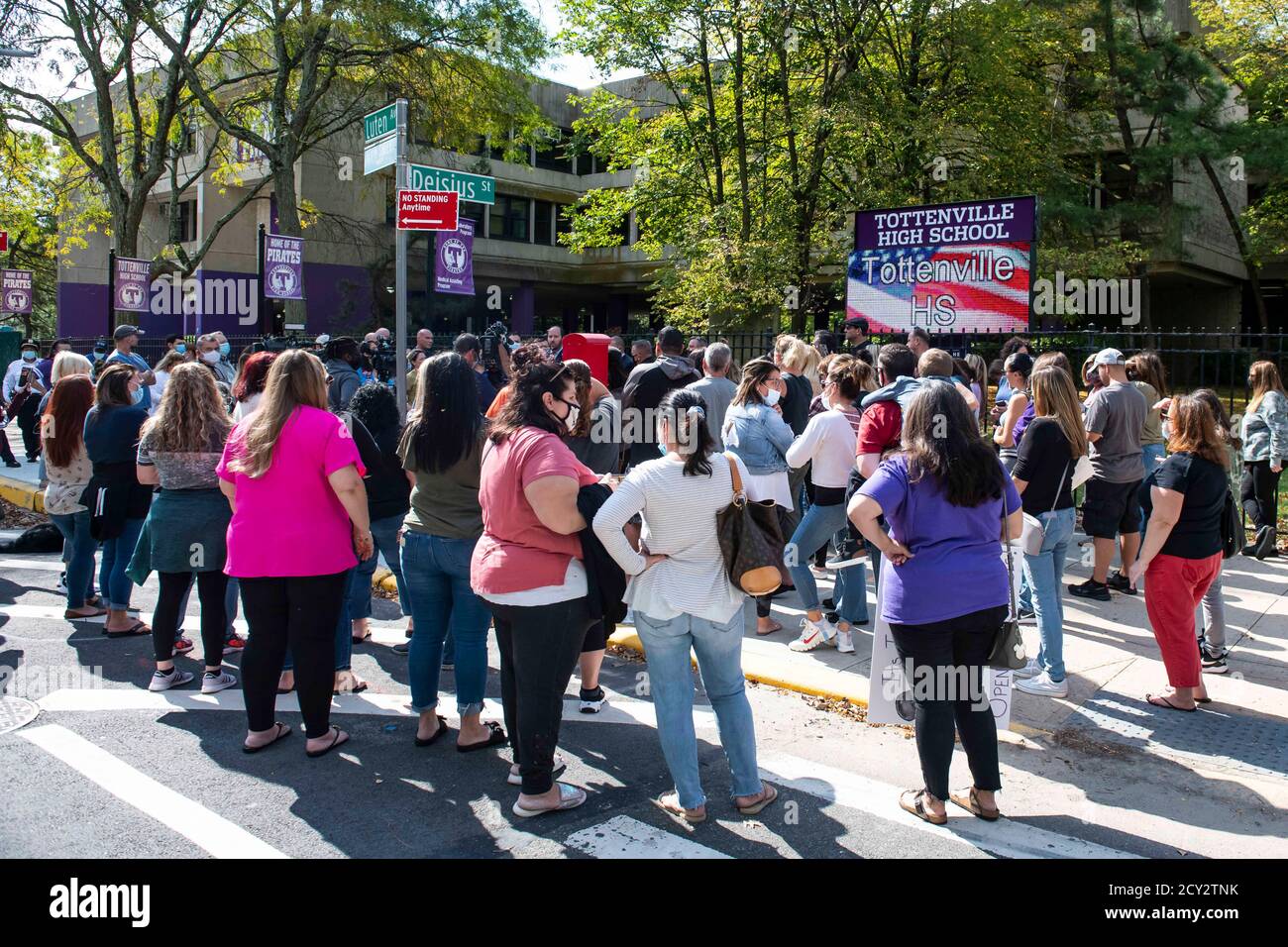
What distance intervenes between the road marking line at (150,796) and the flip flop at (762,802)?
1895 millimetres

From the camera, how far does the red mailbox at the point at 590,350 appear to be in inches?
407

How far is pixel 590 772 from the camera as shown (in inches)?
191

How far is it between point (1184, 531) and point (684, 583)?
3.15 metres

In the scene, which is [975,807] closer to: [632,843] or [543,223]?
[632,843]

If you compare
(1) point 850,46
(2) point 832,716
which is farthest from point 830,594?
(1) point 850,46

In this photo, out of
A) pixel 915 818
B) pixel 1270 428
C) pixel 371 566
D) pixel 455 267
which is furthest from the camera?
pixel 455 267

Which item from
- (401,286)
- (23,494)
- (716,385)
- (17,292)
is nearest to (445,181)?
(401,286)

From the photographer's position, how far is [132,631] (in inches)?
280

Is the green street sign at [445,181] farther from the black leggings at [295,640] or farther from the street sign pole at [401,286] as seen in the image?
the black leggings at [295,640]

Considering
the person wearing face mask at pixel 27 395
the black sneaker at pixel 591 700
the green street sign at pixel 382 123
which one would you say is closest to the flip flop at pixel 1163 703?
the black sneaker at pixel 591 700

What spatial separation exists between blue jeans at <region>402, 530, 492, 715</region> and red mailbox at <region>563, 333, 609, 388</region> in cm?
553

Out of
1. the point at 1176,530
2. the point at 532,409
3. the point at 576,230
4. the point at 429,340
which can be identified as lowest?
the point at 1176,530
